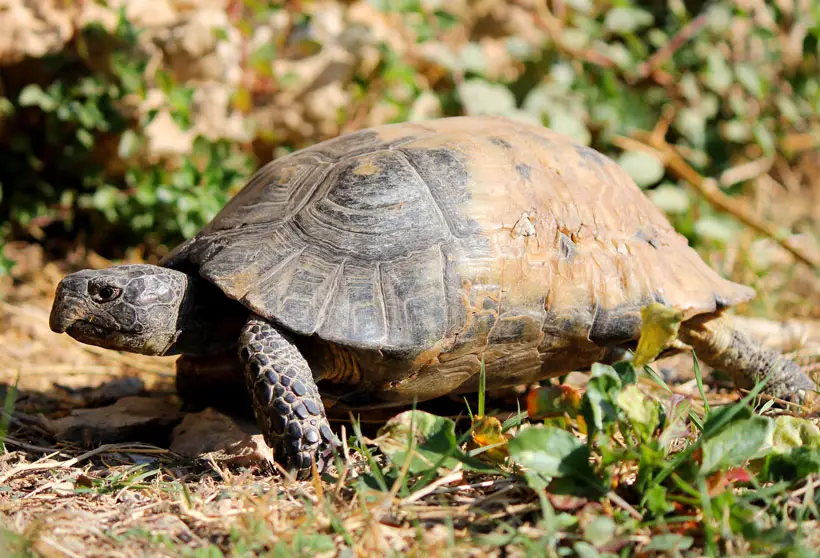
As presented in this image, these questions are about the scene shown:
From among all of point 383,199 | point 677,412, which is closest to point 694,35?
point 383,199

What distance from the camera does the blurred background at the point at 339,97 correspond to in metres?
4.98

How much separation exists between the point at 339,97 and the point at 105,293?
10.1 ft

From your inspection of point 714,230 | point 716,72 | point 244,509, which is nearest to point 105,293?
point 244,509

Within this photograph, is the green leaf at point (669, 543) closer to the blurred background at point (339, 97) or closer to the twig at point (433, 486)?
the twig at point (433, 486)

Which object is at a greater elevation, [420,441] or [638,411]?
[638,411]

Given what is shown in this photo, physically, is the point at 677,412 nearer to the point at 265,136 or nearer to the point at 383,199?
the point at 383,199

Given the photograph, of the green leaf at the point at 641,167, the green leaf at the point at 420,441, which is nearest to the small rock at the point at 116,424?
the green leaf at the point at 420,441

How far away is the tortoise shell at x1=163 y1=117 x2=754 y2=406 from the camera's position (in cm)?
273

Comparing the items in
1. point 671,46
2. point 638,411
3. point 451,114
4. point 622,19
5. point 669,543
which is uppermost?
point 622,19

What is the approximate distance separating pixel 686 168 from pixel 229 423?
4.35 meters

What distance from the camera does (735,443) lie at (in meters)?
2.05

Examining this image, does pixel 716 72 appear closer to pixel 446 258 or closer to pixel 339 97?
pixel 339 97

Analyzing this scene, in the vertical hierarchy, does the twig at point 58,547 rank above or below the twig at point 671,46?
below

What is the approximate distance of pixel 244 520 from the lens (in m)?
2.03
